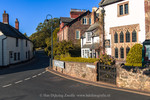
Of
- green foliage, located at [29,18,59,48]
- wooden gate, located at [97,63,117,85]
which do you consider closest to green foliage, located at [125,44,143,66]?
wooden gate, located at [97,63,117,85]

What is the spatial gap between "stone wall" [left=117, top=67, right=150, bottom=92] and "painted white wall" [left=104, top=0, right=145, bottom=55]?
8869 mm

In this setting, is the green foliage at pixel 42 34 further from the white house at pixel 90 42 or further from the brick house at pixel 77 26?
the white house at pixel 90 42

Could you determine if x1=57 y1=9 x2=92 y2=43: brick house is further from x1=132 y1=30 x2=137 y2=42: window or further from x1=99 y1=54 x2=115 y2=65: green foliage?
x1=99 y1=54 x2=115 y2=65: green foliage

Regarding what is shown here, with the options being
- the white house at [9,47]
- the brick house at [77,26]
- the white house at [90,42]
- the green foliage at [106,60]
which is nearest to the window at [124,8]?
the white house at [90,42]

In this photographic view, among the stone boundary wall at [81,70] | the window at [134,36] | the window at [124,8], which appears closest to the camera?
the stone boundary wall at [81,70]

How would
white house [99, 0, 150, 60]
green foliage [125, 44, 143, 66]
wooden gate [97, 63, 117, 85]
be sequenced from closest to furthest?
wooden gate [97, 63, 117, 85] < green foliage [125, 44, 143, 66] < white house [99, 0, 150, 60]

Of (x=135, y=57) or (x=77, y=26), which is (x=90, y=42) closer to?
(x=77, y=26)

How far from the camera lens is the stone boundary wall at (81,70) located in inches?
519

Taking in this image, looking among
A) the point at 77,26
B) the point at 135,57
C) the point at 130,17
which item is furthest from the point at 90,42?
the point at 135,57

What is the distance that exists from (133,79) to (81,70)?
577 cm

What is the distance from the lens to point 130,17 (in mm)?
18641

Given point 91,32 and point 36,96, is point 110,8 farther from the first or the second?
point 36,96

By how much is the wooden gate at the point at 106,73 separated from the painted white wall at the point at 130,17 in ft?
27.5

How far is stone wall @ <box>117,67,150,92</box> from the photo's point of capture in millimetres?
9622
